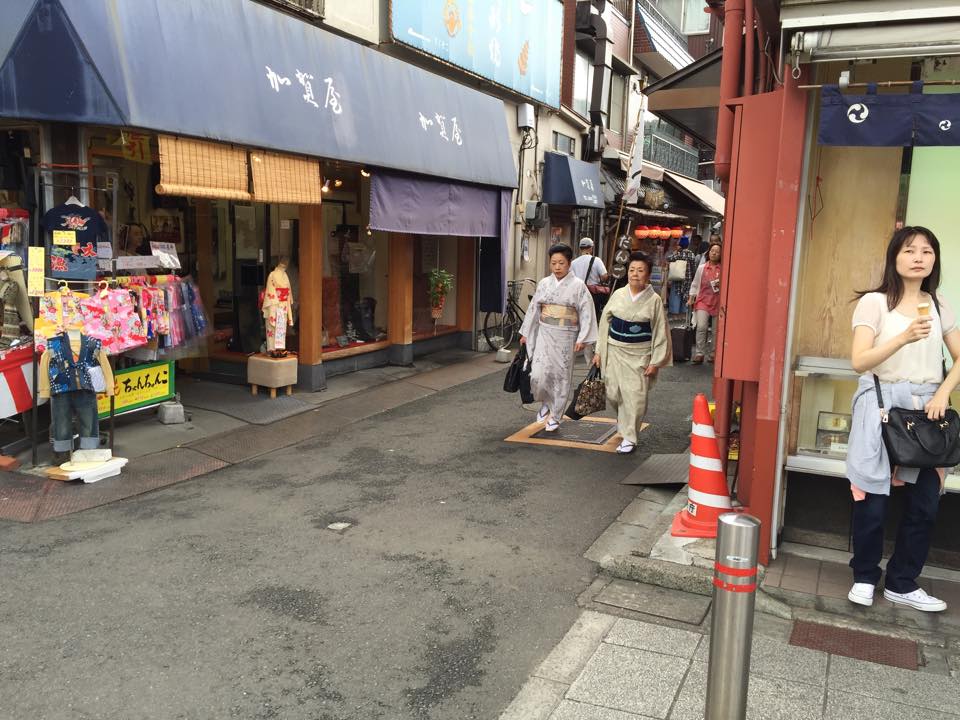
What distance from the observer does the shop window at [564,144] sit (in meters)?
17.3

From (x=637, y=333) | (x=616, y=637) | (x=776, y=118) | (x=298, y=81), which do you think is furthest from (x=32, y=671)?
(x=298, y=81)

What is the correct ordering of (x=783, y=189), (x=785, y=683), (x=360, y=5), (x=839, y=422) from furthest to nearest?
1. (x=360, y=5)
2. (x=839, y=422)
3. (x=783, y=189)
4. (x=785, y=683)

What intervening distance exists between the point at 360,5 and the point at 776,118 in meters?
7.06

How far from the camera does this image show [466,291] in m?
14.0

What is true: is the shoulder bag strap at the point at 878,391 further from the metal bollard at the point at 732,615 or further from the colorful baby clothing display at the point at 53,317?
the colorful baby clothing display at the point at 53,317

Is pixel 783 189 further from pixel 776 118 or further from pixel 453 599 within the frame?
pixel 453 599

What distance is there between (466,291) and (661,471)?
25.3ft

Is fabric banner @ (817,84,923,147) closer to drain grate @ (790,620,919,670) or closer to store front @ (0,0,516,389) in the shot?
drain grate @ (790,620,919,670)

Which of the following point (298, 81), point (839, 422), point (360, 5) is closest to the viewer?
point (839, 422)

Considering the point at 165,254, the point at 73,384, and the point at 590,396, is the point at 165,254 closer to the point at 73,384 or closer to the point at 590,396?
the point at 73,384

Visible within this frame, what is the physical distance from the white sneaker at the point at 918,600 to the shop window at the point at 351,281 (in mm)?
7748

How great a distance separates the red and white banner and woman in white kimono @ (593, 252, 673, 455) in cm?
514

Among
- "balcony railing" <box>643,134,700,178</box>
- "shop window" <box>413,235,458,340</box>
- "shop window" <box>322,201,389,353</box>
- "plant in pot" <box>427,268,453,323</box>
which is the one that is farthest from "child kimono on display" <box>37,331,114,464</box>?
"balcony railing" <box>643,134,700,178</box>

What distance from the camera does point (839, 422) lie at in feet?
17.3
